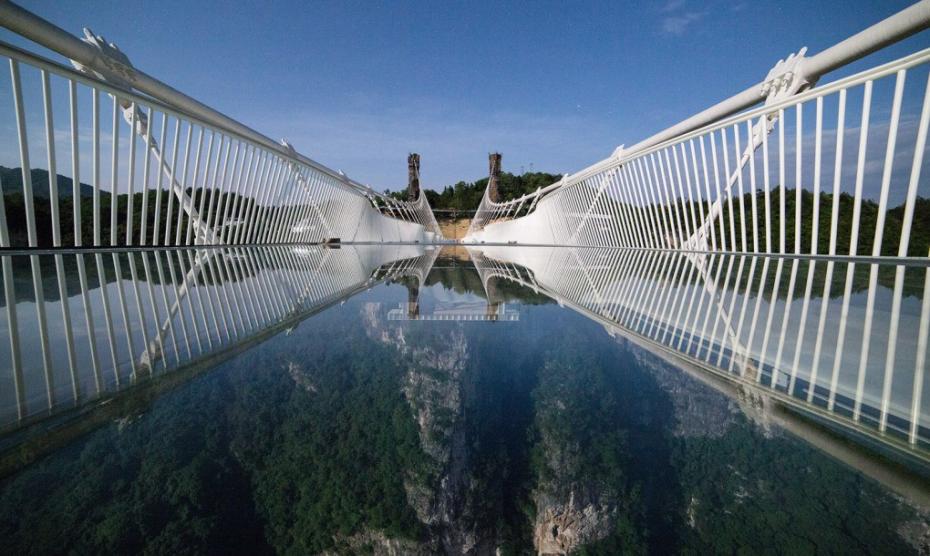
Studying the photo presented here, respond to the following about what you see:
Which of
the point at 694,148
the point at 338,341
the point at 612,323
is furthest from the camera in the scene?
the point at 694,148

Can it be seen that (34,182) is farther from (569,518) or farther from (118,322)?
(569,518)

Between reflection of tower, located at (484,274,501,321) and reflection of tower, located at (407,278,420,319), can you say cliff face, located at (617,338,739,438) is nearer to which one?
reflection of tower, located at (484,274,501,321)

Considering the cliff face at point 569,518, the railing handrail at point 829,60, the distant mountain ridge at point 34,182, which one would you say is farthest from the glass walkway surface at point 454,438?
the railing handrail at point 829,60

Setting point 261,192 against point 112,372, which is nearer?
point 112,372

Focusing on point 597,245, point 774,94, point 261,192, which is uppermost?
point 774,94

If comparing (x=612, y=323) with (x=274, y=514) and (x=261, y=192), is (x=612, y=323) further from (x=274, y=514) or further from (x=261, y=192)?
(x=261, y=192)

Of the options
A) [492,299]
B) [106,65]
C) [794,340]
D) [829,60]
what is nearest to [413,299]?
[492,299]

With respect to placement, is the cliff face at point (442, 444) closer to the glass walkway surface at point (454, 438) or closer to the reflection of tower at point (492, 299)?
the glass walkway surface at point (454, 438)

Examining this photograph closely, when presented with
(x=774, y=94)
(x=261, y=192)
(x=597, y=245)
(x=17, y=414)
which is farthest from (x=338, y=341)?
(x=597, y=245)
